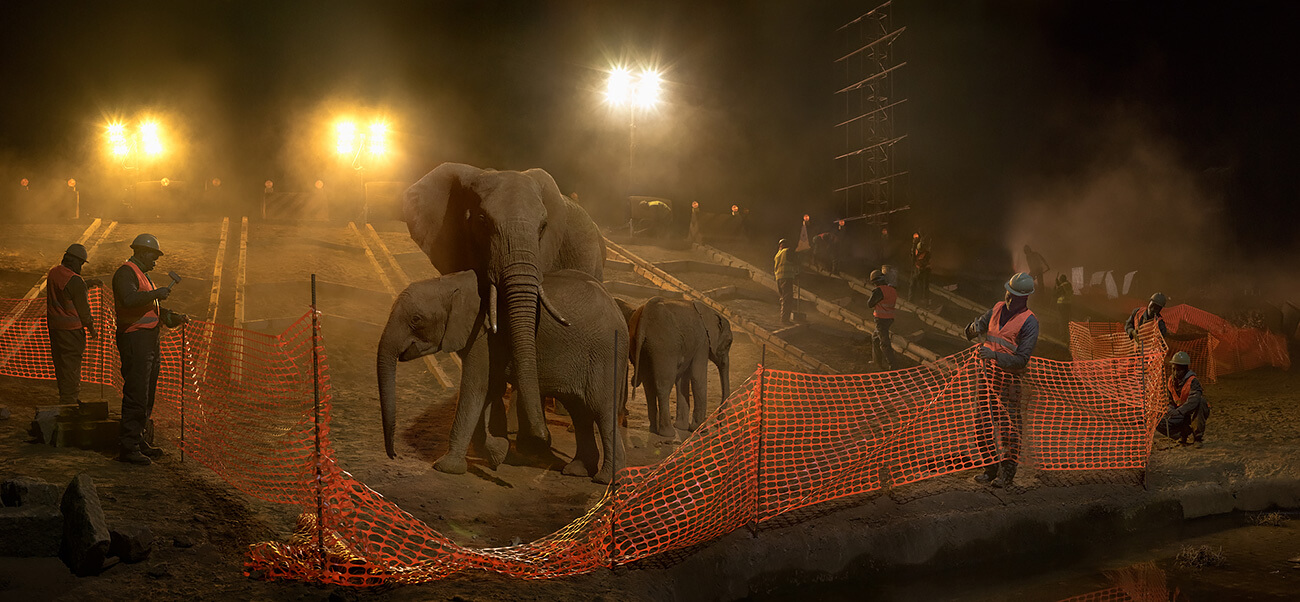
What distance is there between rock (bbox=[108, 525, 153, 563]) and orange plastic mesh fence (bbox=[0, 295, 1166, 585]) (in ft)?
1.95

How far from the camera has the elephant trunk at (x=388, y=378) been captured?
7395mm

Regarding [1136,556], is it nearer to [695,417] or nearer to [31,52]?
[695,417]

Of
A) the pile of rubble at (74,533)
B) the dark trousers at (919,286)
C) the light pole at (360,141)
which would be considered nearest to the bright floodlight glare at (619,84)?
the light pole at (360,141)

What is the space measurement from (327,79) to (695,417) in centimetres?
3314

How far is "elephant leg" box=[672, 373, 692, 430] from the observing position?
33.9 ft

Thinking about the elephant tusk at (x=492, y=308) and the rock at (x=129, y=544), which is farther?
the elephant tusk at (x=492, y=308)

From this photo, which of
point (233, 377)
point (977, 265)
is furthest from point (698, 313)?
point (977, 265)

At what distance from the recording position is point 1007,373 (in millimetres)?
7758

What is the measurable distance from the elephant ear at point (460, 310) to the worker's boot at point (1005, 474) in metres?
5.05

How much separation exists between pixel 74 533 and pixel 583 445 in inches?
168

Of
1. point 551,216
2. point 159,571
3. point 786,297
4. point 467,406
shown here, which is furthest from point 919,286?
point 159,571

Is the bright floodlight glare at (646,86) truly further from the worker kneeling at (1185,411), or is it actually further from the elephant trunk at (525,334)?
the elephant trunk at (525,334)

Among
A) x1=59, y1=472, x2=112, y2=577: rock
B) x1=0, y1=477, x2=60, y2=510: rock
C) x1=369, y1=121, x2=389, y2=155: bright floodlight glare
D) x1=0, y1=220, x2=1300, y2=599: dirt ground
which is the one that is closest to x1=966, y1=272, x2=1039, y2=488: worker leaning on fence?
x1=0, y1=220, x2=1300, y2=599: dirt ground

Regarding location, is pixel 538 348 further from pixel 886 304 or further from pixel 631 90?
pixel 631 90
